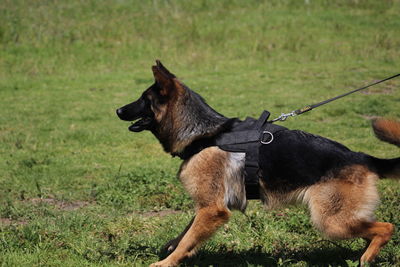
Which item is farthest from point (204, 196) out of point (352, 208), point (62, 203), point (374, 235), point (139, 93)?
point (139, 93)

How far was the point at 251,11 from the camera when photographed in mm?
18359

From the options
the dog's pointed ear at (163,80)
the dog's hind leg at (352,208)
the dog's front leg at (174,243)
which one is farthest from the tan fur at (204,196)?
the dog's hind leg at (352,208)

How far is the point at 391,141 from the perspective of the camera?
4.22 metres

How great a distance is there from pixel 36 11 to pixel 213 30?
5.95 m

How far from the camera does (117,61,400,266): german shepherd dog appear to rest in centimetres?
412

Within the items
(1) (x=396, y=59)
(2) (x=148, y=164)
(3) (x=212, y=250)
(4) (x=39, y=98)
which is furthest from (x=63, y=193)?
(1) (x=396, y=59)

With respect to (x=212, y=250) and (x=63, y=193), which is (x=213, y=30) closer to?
(x=63, y=193)

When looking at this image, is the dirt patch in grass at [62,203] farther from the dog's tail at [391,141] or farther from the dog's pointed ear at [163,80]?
the dog's tail at [391,141]

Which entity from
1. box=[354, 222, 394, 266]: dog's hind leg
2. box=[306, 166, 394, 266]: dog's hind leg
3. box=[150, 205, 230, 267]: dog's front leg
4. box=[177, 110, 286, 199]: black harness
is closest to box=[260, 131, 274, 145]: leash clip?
box=[177, 110, 286, 199]: black harness

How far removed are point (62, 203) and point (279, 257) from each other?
9.70 feet

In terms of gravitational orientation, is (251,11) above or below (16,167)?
above

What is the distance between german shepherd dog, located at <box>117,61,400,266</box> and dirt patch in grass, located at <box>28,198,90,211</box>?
2.16m

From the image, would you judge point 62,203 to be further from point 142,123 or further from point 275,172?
point 275,172

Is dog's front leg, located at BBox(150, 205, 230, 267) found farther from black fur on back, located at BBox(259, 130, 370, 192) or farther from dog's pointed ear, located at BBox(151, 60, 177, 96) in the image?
dog's pointed ear, located at BBox(151, 60, 177, 96)
